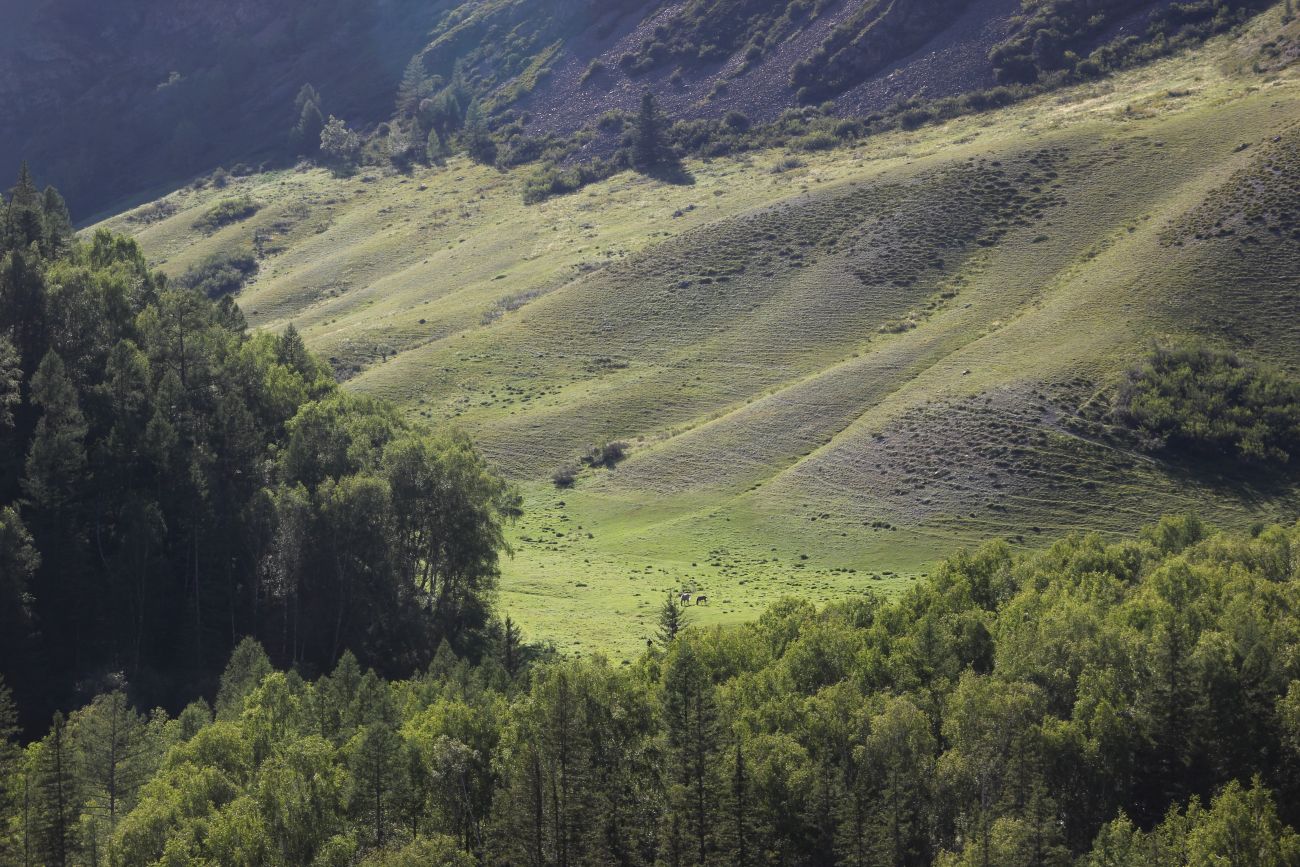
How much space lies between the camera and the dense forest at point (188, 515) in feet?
233

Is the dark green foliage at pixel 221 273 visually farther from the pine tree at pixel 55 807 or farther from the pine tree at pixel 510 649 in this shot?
the pine tree at pixel 55 807

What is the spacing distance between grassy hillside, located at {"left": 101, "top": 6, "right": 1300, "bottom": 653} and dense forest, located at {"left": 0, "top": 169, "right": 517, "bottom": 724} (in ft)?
29.8

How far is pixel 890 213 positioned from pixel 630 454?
185 ft

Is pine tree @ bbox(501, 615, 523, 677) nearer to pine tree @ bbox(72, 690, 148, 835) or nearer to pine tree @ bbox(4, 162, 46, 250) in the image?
pine tree @ bbox(72, 690, 148, 835)

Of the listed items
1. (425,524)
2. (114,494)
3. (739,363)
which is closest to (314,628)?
(425,524)

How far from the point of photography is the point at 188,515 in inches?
3029

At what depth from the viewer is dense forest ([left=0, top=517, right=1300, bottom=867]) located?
139 ft

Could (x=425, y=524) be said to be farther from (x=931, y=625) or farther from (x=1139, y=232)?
(x=1139, y=232)

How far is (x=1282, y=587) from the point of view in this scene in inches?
2298

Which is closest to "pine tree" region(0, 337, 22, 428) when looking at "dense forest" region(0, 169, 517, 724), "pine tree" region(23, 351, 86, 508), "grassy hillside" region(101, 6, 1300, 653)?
"dense forest" region(0, 169, 517, 724)

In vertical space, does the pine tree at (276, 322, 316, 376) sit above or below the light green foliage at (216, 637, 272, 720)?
above

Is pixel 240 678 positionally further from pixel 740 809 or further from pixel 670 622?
pixel 740 809

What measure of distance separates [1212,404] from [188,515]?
81.8 m

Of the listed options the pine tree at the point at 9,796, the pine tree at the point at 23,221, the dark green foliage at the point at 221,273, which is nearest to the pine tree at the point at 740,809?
the pine tree at the point at 9,796
